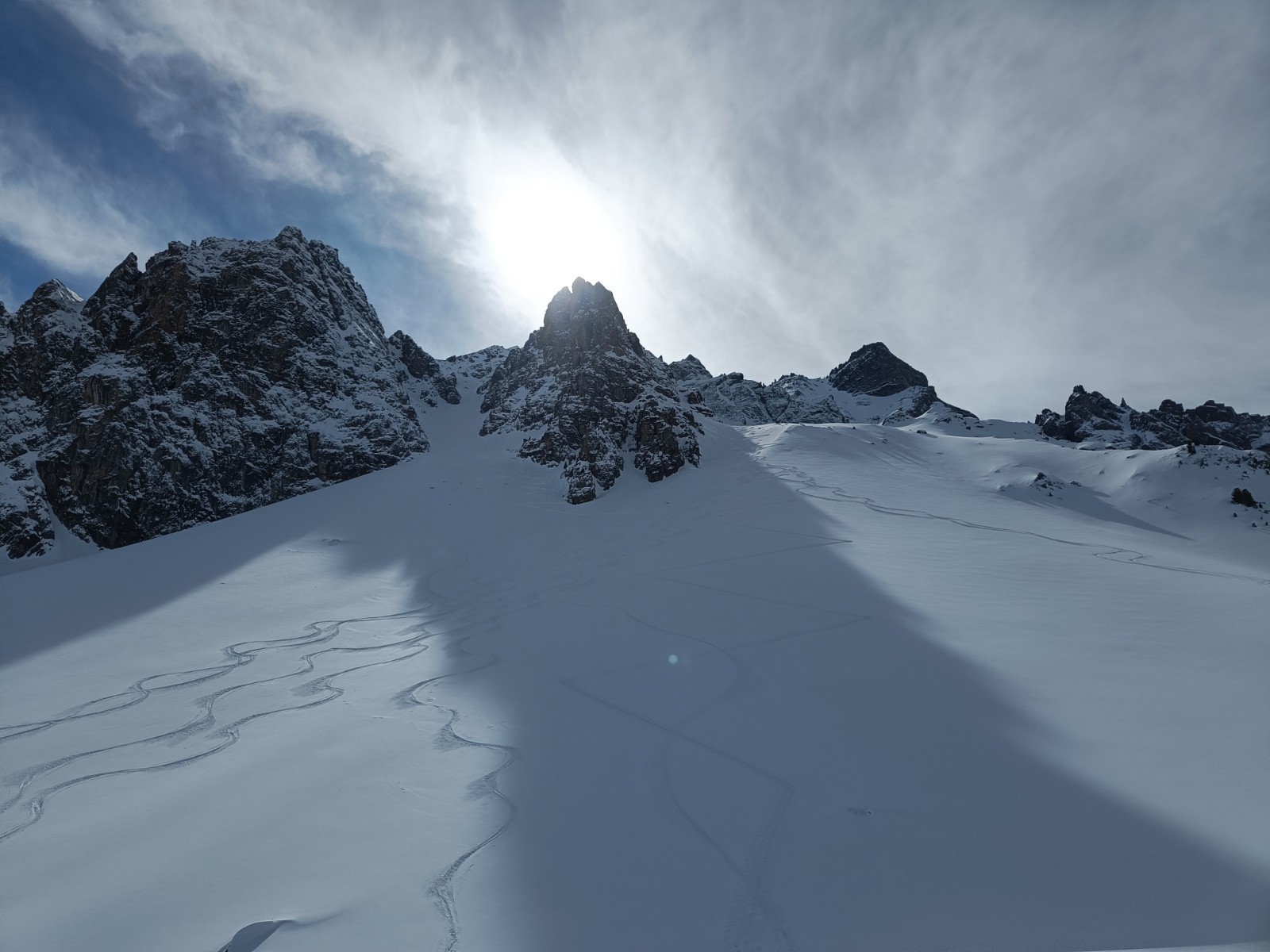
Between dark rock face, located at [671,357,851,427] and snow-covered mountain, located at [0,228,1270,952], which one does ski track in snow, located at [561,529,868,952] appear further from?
dark rock face, located at [671,357,851,427]

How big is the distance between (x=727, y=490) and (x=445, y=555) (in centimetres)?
1119

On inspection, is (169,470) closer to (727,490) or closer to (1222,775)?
(727,490)

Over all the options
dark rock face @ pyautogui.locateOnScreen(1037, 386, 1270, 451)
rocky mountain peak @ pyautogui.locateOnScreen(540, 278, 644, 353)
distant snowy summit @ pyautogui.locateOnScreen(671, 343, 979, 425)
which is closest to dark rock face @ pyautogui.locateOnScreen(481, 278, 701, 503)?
rocky mountain peak @ pyautogui.locateOnScreen(540, 278, 644, 353)

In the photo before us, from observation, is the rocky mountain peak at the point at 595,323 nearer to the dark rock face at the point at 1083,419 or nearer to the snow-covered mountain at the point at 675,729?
the snow-covered mountain at the point at 675,729

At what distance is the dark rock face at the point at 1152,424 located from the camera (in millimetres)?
55875

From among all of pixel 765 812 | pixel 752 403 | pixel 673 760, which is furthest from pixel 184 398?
pixel 752 403

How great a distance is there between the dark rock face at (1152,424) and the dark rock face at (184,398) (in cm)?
6892

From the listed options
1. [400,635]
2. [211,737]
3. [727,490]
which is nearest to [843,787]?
[211,737]

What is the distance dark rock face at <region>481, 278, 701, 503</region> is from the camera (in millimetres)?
26391

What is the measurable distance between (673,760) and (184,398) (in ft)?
126

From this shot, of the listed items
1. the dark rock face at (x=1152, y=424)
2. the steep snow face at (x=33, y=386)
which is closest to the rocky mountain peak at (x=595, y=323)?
the steep snow face at (x=33, y=386)

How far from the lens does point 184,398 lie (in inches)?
1178

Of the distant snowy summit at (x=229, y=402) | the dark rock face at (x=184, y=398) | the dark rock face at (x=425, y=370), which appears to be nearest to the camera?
the distant snowy summit at (x=229, y=402)

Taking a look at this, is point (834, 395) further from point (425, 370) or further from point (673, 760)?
point (673, 760)
